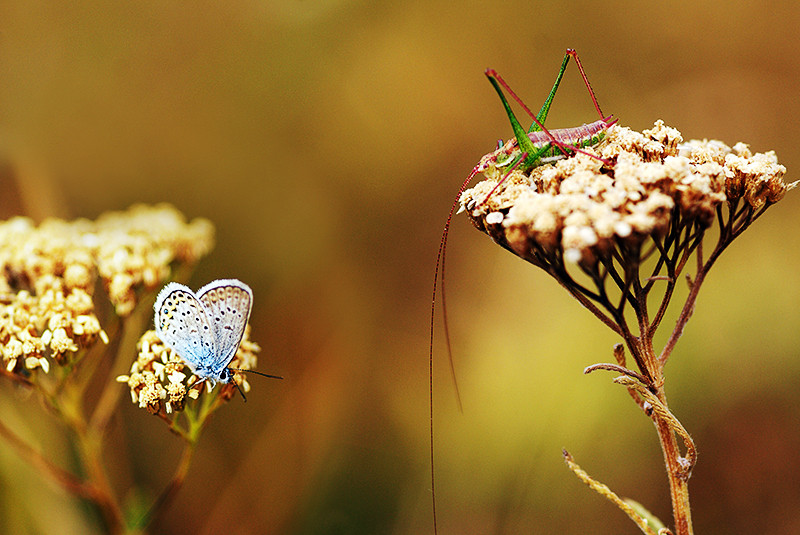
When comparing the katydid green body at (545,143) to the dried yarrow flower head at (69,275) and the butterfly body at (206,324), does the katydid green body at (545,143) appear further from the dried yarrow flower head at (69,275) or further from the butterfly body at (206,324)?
the dried yarrow flower head at (69,275)

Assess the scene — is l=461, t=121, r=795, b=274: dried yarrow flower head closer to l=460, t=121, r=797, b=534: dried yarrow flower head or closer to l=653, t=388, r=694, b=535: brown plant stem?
l=460, t=121, r=797, b=534: dried yarrow flower head

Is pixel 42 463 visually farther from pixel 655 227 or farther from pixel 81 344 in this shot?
pixel 655 227

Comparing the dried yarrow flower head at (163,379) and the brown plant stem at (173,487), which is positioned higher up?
the dried yarrow flower head at (163,379)

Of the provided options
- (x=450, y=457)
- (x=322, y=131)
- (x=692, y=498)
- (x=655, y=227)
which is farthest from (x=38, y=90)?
(x=692, y=498)

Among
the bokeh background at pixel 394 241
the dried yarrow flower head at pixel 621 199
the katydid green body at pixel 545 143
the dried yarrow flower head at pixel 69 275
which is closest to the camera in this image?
the dried yarrow flower head at pixel 621 199

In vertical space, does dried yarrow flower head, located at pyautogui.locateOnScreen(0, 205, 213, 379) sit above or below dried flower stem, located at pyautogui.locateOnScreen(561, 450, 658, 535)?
above

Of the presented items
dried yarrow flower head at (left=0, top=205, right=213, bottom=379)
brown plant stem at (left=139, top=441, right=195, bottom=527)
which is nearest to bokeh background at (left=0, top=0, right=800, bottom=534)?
brown plant stem at (left=139, top=441, right=195, bottom=527)

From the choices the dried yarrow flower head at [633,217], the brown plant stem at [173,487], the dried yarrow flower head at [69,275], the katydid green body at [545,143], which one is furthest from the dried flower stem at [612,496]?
the dried yarrow flower head at [69,275]
